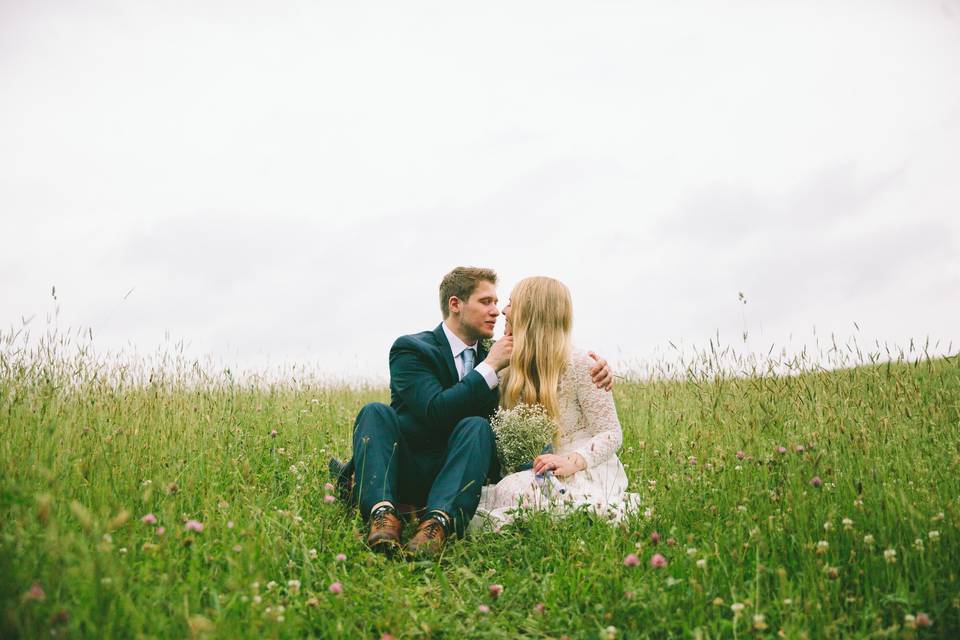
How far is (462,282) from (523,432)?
4.50ft

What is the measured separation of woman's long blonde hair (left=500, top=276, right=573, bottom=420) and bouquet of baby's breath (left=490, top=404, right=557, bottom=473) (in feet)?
0.40

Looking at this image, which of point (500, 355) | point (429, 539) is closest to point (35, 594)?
point (429, 539)

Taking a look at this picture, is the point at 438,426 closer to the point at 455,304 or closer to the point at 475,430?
the point at 475,430

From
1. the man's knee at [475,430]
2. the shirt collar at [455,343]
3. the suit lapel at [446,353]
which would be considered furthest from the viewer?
the shirt collar at [455,343]

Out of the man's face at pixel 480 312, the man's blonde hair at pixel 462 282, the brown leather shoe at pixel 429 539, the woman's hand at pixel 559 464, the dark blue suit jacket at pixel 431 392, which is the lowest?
the brown leather shoe at pixel 429 539

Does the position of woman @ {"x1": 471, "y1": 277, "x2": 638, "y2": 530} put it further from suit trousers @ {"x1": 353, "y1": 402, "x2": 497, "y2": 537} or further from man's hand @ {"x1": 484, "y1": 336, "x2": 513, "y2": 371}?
suit trousers @ {"x1": 353, "y1": 402, "x2": 497, "y2": 537}

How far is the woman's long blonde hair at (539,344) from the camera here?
4273 millimetres

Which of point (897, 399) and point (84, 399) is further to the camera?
point (84, 399)

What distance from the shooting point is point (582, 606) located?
9.74 ft

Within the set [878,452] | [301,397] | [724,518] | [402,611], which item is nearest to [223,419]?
[301,397]

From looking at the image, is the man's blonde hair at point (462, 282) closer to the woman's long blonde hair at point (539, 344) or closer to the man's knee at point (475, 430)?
the woman's long blonde hair at point (539, 344)

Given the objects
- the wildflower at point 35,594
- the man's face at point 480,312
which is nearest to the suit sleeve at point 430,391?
the man's face at point 480,312

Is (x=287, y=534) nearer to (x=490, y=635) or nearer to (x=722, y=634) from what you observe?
(x=490, y=635)

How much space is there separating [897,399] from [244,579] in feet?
15.7
